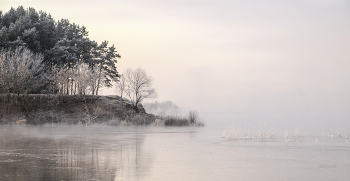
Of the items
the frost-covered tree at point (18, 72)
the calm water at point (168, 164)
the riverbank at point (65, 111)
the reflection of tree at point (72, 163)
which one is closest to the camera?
the reflection of tree at point (72, 163)

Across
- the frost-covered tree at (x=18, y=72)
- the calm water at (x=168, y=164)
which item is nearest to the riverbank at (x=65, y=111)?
the frost-covered tree at (x=18, y=72)

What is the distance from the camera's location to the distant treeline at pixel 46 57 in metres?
45.0

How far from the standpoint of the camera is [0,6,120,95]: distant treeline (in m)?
45.0

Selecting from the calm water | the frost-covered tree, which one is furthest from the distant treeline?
the calm water

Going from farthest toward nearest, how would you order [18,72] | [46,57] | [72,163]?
[46,57] < [18,72] < [72,163]

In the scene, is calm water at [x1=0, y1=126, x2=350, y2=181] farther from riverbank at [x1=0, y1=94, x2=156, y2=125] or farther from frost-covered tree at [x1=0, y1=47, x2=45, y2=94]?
frost-covered tree at [x1=0, y1=47, x2=45, y2=94]

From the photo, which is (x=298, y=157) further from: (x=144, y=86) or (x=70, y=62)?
(x=70, y=62)

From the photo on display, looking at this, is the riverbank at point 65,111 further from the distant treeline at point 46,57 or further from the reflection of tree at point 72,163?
the reflection of tree at point 72,163

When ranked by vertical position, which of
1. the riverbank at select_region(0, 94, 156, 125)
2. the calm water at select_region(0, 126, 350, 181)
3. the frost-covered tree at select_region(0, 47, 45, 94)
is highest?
the frost-covered tree at select_region(0, 47, 45, 94)

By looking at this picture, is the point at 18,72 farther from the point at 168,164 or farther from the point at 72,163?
the point at 168,164

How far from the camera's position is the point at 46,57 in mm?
53562

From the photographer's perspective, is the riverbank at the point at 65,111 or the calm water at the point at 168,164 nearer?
the calm water at the point at 168,164

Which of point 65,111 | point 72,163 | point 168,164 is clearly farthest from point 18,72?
point 168,164

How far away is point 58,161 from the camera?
13125 millimetres
